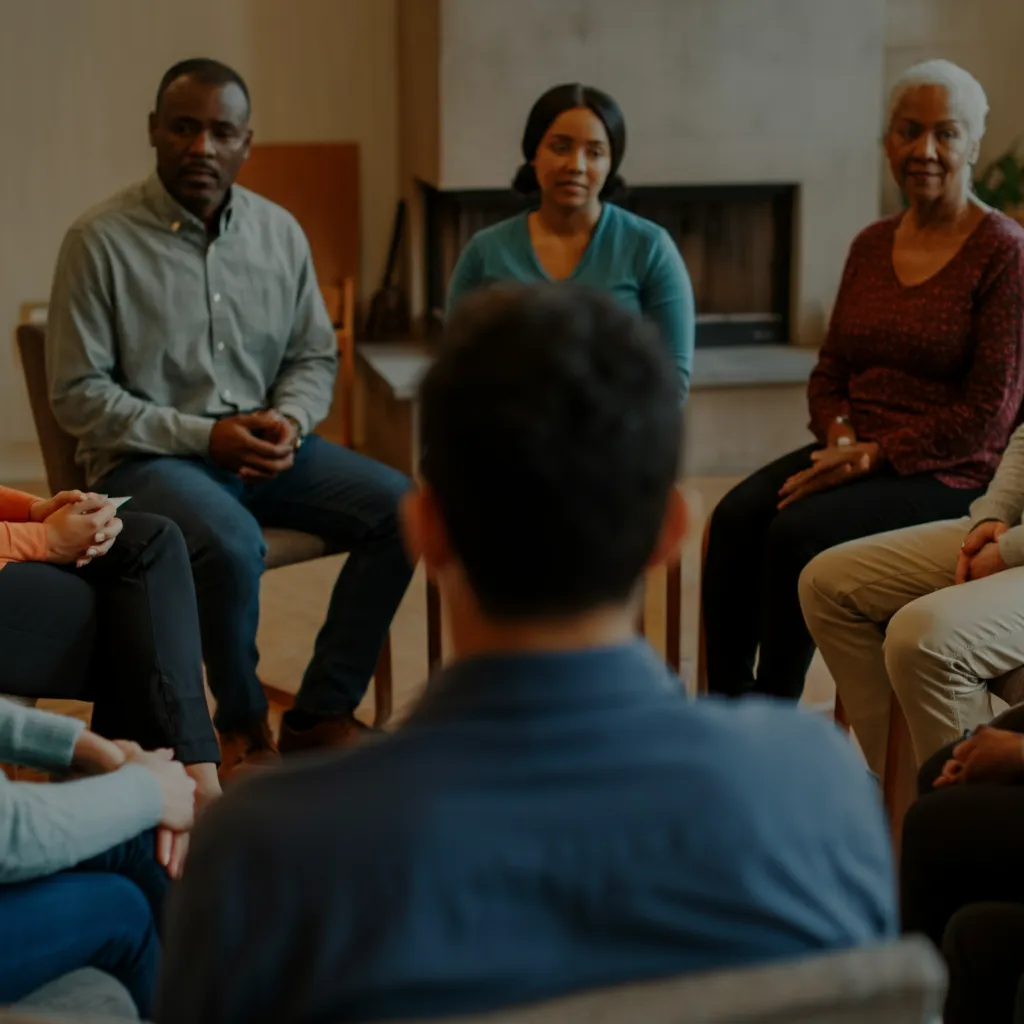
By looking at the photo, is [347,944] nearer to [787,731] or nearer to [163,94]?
[787,731]

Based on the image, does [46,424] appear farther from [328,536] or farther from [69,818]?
[69,818]

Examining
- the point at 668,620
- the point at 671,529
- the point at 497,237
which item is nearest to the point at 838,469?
the point at 668,620

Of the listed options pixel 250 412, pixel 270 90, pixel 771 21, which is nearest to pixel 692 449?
pixel 771 21

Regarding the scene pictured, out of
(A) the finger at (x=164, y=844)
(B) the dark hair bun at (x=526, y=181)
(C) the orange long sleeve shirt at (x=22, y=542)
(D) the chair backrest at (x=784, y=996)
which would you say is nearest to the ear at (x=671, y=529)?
(D) the chair backrest at (x=784, y=996)

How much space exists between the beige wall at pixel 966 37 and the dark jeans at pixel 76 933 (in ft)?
13.2

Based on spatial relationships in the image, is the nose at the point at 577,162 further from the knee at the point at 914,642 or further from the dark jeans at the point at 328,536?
the knee at the point at 914,642

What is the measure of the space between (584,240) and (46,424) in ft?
3.30

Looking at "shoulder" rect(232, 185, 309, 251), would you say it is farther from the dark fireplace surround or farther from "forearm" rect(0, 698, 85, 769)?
the dark fireplace surround

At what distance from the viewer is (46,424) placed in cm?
269

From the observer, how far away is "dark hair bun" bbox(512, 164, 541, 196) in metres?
2.89

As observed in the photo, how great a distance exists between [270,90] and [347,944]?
410cm

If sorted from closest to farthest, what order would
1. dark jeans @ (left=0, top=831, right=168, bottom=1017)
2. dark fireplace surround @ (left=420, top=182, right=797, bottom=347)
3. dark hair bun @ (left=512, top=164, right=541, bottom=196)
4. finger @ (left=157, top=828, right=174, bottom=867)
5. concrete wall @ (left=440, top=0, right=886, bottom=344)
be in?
dark jeans @ (left=0, top=831, right=168, bottom=1017) < finger @ (left=157, top=828, right=174, bottom=867) < dark hair bun @ (left=512, top=164, right=541, bottom=196) < concrete wall @ (left=440, top=0, right=886, bottom=344) < dark fireplace surround @ (left=420, top=182, right=797, bottom=347)

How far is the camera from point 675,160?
4.49 m

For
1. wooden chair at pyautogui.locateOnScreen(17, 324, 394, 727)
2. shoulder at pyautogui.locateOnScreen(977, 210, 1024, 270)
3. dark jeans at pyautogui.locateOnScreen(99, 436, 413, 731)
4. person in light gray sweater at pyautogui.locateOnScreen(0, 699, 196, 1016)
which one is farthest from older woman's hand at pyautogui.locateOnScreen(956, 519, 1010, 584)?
person in light gray sweater at pyautogui.locateOnScreen(0, 699, 196, 1016)
